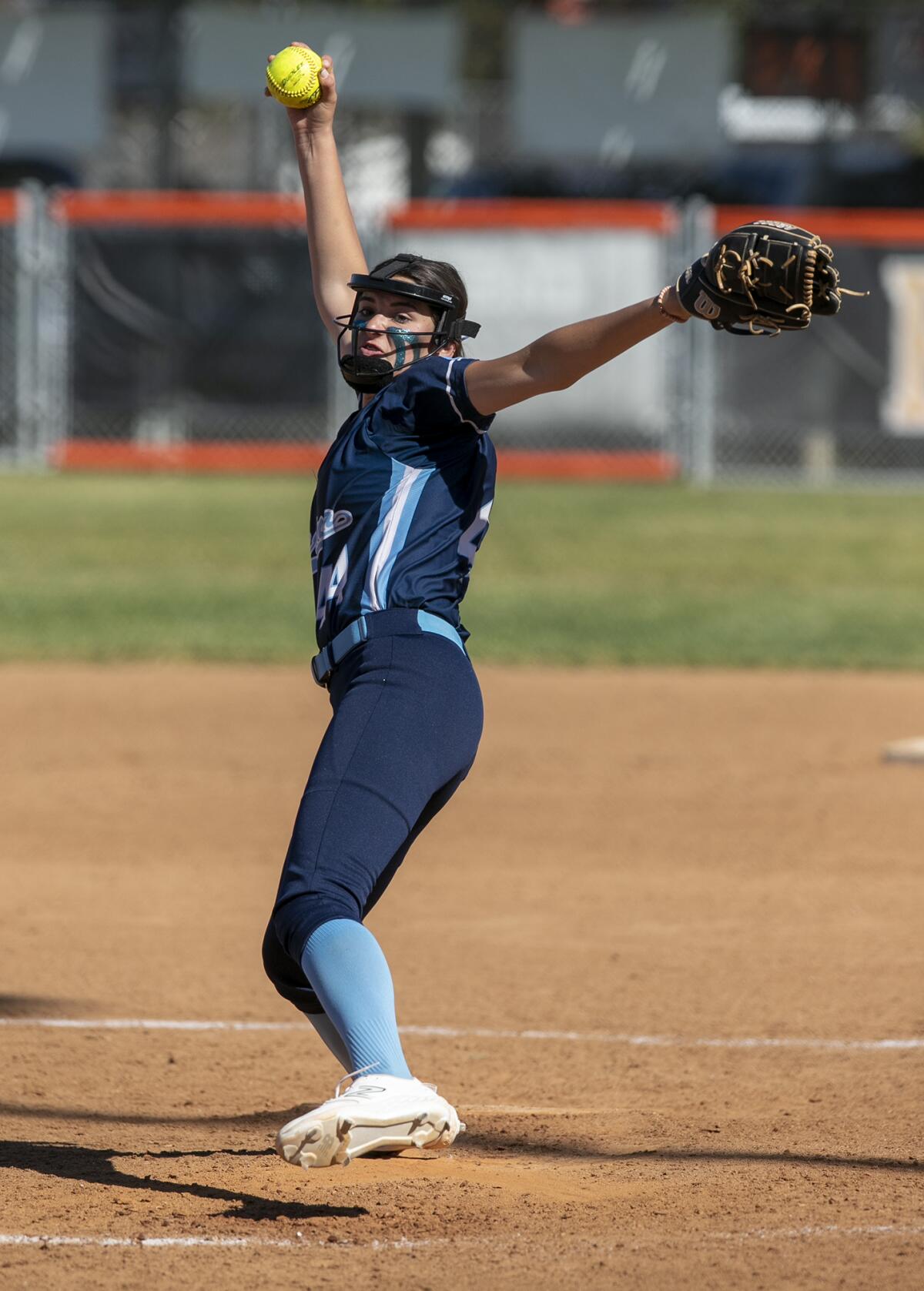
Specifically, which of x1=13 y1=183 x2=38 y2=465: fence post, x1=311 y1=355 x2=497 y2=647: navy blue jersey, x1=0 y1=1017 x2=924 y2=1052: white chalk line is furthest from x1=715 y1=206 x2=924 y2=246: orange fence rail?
x1=311 y1=355 x2=497 y2=647: navy blue jersey

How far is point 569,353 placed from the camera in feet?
10.7

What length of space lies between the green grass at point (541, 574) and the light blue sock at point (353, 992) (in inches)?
280

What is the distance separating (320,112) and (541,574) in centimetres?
893

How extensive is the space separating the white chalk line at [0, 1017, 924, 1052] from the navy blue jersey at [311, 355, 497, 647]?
5.05 ft

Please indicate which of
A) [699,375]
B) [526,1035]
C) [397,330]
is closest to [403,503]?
[397,330]

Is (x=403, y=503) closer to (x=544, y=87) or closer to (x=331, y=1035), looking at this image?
(x=331, y=1035)

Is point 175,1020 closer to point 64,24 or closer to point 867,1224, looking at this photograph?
point 867,1224

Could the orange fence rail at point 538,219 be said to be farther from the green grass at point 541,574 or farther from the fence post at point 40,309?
the fence post at point 40,309

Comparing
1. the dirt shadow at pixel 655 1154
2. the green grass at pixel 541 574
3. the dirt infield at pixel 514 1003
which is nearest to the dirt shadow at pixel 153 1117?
the dirt infield at pixel 514 1003

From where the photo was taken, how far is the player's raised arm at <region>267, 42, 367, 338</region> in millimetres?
4027

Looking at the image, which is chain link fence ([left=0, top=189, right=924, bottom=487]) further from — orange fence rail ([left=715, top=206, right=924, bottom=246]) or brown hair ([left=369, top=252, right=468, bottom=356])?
brown hair ([left=369, top=252, right=468, bottom=356])

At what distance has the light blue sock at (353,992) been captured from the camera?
10.6ft

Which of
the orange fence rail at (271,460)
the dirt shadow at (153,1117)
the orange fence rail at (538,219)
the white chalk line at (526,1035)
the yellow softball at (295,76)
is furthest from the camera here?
the orange fence rail at (271,460)

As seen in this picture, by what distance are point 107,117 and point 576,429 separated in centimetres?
748
